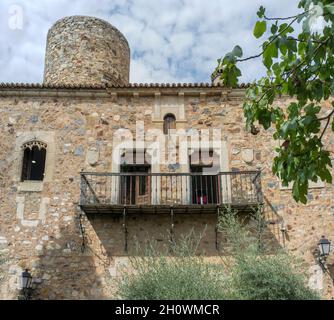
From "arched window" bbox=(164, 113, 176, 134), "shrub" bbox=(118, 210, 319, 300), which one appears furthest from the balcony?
"arched window" bbox=(164, 113, 176, 134)

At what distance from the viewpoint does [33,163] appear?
11.8 m

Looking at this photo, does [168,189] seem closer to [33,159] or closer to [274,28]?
[33,159]

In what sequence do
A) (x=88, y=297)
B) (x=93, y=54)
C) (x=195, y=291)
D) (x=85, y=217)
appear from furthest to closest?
(x=93, y=54), (x=85, y=217), (x=88, y=297), (x=195, y=291)

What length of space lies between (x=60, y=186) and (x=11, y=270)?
7.61 feet

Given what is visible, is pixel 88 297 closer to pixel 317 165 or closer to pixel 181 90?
pixel 181 90

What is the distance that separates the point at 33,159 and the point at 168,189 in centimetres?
390

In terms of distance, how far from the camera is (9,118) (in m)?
11.6

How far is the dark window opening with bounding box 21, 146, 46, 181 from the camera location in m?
11.3

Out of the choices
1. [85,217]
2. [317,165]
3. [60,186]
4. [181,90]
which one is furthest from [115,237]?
[317,165]

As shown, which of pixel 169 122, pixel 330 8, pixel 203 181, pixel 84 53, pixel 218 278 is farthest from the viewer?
pixel 84 53

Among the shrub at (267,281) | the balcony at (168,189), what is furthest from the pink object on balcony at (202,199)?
the shrub at (267,281)

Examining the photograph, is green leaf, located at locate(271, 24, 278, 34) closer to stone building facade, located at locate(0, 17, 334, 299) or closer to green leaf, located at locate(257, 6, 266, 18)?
green leaf, located at locate(257, 6, 266, 18)

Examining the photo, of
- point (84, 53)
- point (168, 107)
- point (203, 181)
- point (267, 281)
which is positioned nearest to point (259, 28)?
point (267, 281)

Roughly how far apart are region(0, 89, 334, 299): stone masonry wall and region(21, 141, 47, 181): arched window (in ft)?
0.86
